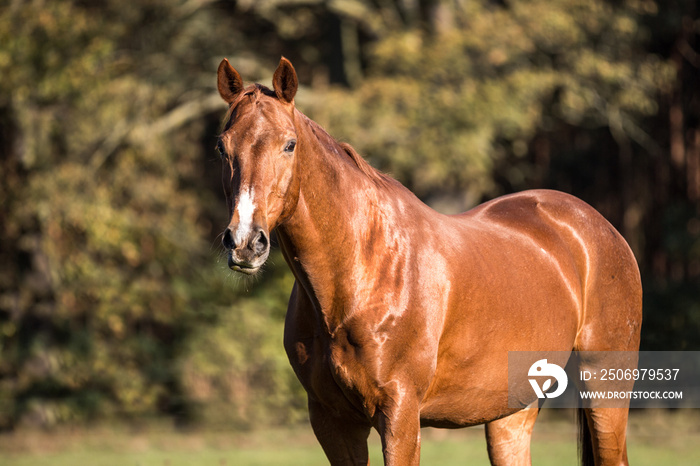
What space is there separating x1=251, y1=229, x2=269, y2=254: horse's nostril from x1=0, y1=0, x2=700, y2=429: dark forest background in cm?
972

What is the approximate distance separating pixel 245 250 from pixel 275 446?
9652 millimetres

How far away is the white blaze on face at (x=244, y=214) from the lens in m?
2.78

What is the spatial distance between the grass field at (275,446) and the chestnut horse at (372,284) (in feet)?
19.1

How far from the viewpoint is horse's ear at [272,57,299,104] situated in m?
3.17

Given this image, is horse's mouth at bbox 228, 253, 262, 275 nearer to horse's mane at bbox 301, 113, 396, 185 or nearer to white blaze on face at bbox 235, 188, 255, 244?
white blaze on face at bbox 235, 188, 255, 244

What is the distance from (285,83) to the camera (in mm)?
3203

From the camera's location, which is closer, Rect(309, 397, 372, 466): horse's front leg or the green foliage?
Rect(309, 397, 372, 466): horse's front leg

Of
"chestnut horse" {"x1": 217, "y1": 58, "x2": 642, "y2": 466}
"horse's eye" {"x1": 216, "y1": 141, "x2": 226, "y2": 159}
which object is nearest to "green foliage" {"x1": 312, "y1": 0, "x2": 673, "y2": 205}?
"chestnut horse" {"x1": 217, "y1": 58, "x2": 642, "y2": 466}

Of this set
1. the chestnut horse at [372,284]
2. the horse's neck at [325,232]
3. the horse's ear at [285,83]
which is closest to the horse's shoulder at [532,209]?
the chestnut horse at [372,284]

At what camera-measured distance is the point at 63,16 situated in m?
12.9

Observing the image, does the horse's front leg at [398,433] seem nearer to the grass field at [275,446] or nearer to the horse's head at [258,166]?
the horse's head at [258,166]

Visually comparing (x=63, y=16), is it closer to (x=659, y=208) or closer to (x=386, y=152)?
(x=386, y=152)

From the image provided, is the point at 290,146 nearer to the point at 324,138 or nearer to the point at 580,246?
the point at 324,138

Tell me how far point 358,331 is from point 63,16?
1150cm
